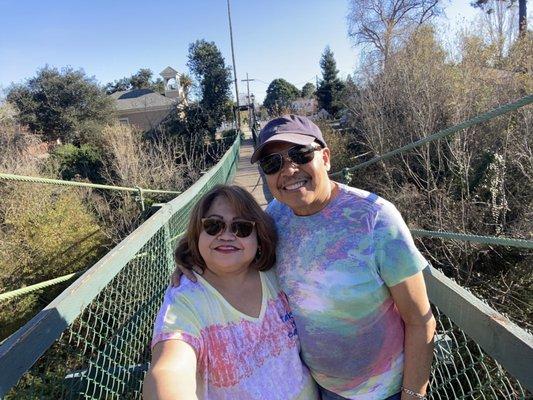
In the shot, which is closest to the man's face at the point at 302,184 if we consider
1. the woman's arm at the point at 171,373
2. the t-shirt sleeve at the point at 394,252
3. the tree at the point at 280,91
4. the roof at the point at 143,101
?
the t-shirt sleeve at the point at 394,252

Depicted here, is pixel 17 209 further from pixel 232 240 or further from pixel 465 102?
pixel 232 240

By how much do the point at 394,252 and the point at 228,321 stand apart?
592 millimetres

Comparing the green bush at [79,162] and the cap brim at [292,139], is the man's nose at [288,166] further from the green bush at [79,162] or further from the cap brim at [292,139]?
the green bush at [79,162]

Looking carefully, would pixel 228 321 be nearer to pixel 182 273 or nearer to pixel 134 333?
pixel 182 273

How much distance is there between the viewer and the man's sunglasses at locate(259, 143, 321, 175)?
5.31 feet

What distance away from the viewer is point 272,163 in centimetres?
165

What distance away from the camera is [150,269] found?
2.81 m

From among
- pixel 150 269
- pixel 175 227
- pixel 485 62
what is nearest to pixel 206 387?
pixel 150 269

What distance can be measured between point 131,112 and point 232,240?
48411 mm

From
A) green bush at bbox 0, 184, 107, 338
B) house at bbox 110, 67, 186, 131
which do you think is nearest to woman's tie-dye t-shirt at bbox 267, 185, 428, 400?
green bush at bbox 0, 184, 107, 338

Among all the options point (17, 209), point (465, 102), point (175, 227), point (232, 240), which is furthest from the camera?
point (17, 209)

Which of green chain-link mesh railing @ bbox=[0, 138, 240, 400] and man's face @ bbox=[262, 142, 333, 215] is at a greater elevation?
man's face @ bbox=[262, 142, 333, 215]

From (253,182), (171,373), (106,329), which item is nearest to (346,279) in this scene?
(171,373)

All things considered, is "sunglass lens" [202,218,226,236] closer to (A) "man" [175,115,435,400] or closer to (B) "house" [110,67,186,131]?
(A) "man" [175,115,435,400]
